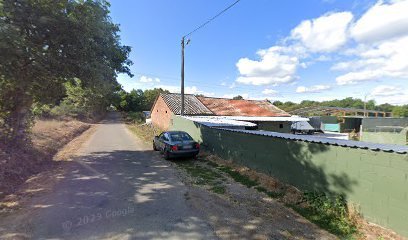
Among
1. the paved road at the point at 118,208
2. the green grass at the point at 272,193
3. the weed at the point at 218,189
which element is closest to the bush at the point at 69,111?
the paved road at the point at 118,208

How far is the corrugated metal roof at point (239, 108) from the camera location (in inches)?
1085

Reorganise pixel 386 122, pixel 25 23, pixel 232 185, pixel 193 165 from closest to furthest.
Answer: pixel 232 185
pixel 25 23
pixel 193 165
pixel 386 122

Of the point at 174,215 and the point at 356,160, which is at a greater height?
the point at 356,160

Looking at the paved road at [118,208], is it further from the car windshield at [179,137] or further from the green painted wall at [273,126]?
the green painted wall at [273,126]

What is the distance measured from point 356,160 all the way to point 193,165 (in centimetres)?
657

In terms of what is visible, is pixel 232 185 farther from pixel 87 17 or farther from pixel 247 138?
pixel 87 17

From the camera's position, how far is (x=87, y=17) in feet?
31.4

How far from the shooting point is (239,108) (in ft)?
95.0

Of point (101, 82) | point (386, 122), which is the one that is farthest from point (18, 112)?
point (386, 122)

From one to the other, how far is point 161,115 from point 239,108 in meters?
9.00

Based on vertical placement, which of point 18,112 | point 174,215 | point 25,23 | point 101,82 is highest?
point 25,23

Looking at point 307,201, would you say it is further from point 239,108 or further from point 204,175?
point 239,108

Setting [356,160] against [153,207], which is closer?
[356,160]

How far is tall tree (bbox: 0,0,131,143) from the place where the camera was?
8594mm
